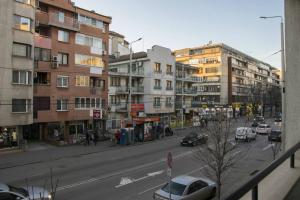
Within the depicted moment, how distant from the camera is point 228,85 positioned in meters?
97.5

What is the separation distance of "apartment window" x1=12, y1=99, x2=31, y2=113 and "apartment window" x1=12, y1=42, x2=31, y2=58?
14.5 feet

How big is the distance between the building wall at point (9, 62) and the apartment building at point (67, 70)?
2.57m

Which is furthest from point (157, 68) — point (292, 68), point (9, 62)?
point (292, 68)

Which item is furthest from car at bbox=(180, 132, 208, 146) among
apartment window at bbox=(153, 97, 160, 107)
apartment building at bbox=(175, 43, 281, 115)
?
apartment building at bbox=(175, 43, 281, 115)

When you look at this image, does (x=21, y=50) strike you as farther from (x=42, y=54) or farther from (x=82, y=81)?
(x=82, y=81)

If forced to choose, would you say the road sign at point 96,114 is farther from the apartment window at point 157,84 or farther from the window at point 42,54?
the apartment window at point 157,84

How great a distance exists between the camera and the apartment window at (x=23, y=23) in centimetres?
3232

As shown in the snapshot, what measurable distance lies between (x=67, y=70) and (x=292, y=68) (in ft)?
112

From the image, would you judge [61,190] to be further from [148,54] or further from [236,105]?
[236,105]

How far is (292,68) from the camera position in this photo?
698 centimetres

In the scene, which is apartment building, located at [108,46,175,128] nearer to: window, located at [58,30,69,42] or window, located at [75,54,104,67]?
window, located at [75,54,104,67]

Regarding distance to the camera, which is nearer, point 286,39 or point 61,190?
point 286,39

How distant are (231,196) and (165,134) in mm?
45000

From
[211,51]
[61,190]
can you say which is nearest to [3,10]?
[61,190]
